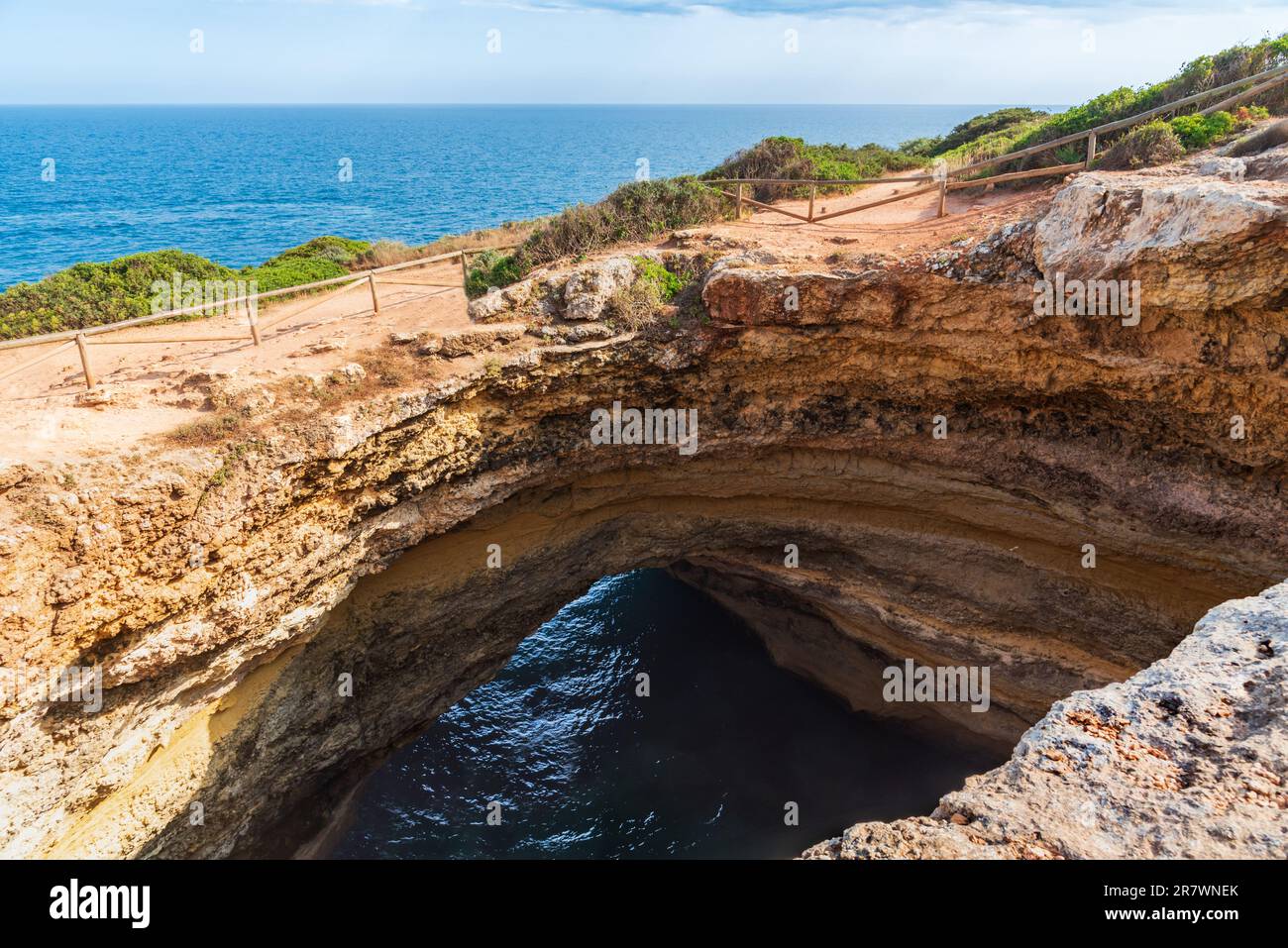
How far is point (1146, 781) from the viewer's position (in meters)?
5.20

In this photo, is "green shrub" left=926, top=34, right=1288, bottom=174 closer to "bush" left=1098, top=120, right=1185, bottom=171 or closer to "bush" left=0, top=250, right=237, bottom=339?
"bush" left=1098, top=120, right=1185, bottom=171

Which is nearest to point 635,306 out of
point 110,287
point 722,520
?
point 722,520

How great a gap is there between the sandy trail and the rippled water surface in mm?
10863

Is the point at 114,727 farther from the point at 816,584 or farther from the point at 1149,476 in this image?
the point at 1149,476

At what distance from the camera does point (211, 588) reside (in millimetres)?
9992

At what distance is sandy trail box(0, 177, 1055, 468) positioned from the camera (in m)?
10.2

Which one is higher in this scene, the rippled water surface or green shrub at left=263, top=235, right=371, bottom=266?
green shrub at left=263, top=235, right=371, bottom=266

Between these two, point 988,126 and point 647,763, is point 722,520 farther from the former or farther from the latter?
point 988,126

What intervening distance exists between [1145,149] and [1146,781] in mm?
13383

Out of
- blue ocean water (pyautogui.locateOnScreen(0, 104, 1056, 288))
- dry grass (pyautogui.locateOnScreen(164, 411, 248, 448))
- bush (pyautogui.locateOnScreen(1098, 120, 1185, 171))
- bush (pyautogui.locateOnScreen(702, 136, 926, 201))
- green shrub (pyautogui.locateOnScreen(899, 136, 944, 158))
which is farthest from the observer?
blue ocean water (pyautogui.locateOnScreen(0, 104, 1056, 288))

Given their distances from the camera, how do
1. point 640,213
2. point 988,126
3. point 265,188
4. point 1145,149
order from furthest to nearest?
point 265,188 → point 988,126 → point 640,213 → point 1145,149

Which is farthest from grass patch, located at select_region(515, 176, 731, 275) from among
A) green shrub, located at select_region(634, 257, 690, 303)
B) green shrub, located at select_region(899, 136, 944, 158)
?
green shrub, located at select_region(899, 136, 944, 158)

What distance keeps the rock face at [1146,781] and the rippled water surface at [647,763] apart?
11.5m
